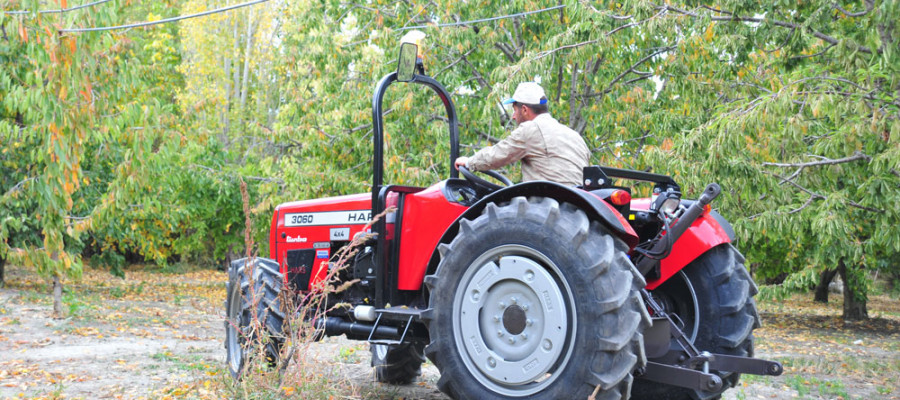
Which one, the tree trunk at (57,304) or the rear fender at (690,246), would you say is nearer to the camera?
the rear fender at (690,246)

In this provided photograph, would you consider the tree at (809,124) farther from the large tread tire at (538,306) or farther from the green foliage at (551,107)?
the large tread tire at (538,306)

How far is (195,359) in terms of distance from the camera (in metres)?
8.07

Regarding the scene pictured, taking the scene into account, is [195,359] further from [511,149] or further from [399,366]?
[511,149]

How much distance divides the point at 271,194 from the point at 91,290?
6.19 metres

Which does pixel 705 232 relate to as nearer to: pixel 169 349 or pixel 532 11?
pixel 169 349

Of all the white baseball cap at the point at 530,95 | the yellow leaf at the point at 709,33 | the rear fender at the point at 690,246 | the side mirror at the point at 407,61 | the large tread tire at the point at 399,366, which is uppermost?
the yellow leaf at the point at 709,33

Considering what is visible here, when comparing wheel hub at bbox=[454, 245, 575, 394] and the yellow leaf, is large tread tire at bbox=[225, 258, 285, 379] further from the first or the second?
the yellow leaf

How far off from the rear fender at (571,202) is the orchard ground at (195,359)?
53.5 inches

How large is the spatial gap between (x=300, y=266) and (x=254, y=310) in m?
1.39

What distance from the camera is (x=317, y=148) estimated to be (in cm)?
1562

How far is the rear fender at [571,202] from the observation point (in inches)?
161

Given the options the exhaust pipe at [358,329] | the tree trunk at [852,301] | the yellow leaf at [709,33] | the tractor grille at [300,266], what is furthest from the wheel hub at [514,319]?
the tree trunk at [852,301]

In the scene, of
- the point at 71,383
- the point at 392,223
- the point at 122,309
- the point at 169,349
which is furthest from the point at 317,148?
the point at 392,223

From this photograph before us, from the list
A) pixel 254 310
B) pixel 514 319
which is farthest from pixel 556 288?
pixel 254 310
